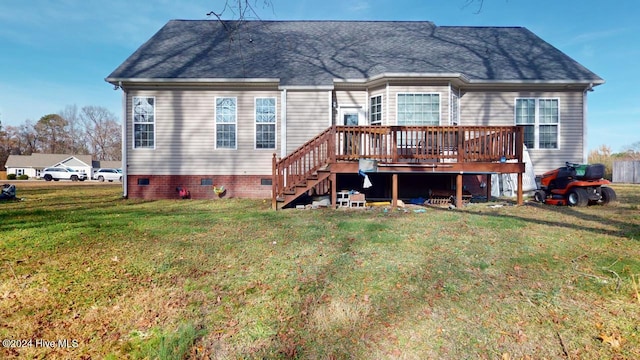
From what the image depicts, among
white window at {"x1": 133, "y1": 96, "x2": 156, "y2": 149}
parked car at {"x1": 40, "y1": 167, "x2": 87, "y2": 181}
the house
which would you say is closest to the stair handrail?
the house

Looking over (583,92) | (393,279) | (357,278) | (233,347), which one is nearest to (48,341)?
(233,347)

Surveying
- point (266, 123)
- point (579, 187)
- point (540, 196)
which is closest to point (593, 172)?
point (579, 187)

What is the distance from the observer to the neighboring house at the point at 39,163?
51.6 m

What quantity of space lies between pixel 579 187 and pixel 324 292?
28.2 ft

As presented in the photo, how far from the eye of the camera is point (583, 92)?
37.6 ft

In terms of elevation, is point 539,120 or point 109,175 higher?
point 539,120

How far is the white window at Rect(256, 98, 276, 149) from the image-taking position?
1172cm

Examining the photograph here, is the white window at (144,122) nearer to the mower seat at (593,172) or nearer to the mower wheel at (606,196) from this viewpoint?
the mower seat at (593,172)

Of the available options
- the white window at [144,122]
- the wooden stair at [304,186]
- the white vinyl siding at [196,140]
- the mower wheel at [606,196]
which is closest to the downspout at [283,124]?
the white vinyl siding at [196,140]

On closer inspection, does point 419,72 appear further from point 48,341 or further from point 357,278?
point 48,341

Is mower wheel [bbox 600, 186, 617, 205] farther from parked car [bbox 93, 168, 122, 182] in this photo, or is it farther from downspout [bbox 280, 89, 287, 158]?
parked car [bbox 93, 168, 122, 182]

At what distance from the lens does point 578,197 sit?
28.5ft

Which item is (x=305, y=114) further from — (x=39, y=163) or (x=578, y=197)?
(x=39, y=163)

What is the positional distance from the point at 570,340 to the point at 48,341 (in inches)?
190
